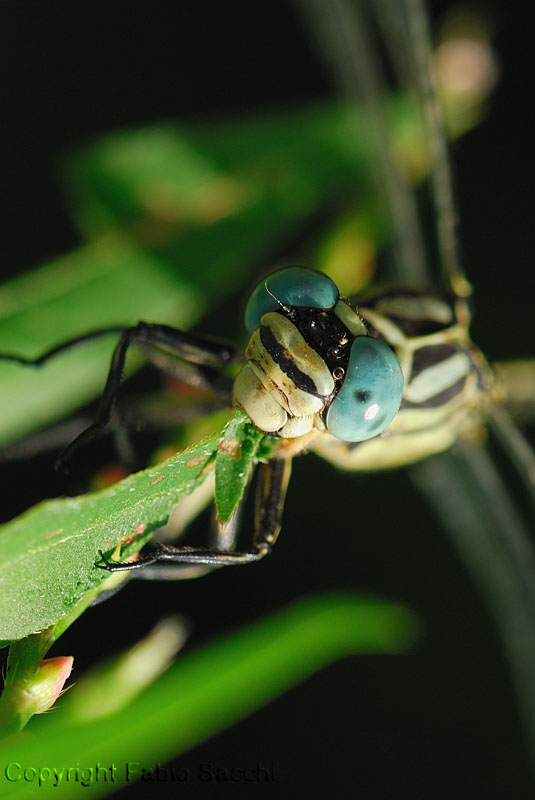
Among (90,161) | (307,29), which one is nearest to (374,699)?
(90,161)

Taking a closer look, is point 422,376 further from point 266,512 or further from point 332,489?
point 332,489

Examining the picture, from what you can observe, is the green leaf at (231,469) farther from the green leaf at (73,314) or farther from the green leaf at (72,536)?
the green leaf at (73,314)

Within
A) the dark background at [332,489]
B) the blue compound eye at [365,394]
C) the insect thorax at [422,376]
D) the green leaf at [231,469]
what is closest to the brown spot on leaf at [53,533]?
the green leaf at [231,469]

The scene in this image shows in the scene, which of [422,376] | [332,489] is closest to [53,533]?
[422,376]

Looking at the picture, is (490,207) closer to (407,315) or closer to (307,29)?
(307,29)

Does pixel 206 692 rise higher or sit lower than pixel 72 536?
lower

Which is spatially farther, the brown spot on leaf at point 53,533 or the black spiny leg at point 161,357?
the black spiny leg at point 161,357

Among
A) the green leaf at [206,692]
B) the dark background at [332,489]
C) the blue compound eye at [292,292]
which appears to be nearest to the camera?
the green leaf at [206,692]
